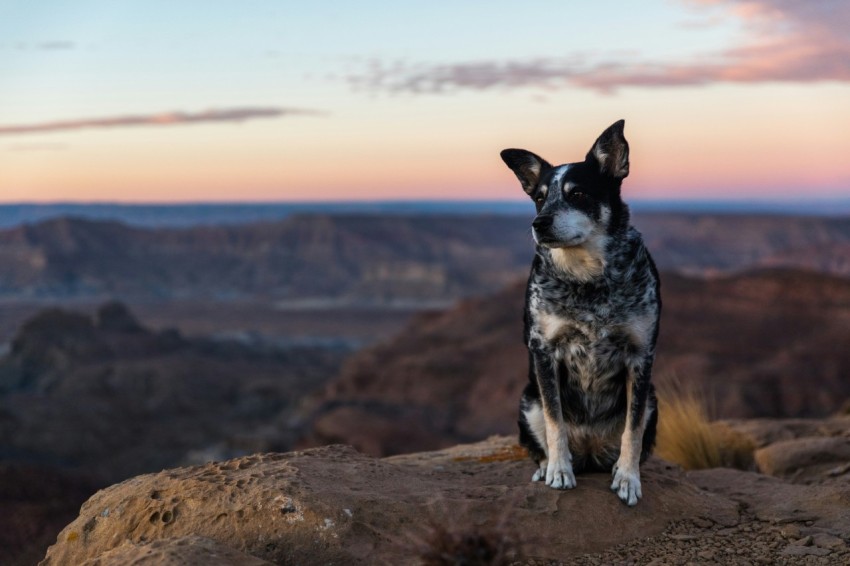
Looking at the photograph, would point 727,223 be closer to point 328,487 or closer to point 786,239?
point 786,239

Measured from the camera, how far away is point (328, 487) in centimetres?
557

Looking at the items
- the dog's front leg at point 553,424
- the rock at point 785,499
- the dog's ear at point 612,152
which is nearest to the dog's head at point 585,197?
the dog's ear at point 612,152

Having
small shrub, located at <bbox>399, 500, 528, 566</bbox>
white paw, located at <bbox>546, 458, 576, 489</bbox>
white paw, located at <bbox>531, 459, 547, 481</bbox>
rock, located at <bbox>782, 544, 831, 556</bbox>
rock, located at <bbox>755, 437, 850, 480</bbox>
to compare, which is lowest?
rock, located at <bbox>755, 437, 850, 480</bbox>

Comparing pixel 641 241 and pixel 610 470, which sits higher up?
pixel 641 241

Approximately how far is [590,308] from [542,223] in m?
0.70

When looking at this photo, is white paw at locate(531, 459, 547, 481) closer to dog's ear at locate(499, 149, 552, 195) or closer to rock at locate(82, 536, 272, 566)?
dog's ear at locate(499, 149, 552, 195)

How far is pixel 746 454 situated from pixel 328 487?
5535 millimetres

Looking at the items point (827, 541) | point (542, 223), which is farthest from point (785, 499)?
point (542, 223)

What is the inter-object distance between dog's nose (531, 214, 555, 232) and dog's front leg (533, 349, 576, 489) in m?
0.93

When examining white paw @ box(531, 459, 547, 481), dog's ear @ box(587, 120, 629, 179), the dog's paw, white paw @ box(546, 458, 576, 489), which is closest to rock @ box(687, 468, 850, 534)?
the dog's paw

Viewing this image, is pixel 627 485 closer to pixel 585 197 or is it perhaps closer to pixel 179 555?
pixel 585 197

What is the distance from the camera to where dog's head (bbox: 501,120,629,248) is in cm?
527

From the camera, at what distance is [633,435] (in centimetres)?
587

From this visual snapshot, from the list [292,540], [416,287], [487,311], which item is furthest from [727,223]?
[292,540]
